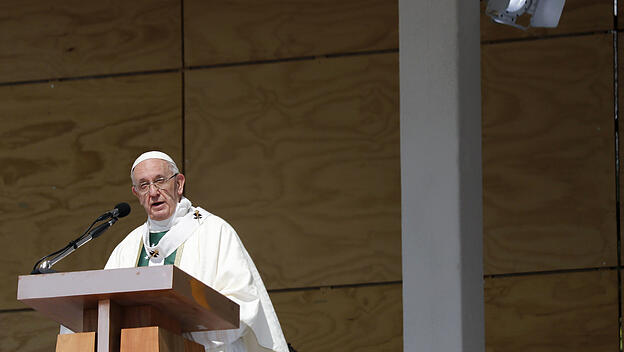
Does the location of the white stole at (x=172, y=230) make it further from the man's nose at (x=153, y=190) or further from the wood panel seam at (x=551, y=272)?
the wood panel seam at (x=551, y=272)

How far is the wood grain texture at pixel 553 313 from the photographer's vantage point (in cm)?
562

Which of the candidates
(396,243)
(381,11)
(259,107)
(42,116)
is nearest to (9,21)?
(42,116)

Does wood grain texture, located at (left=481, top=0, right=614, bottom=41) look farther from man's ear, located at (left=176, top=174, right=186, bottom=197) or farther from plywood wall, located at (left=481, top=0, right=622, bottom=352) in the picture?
man's ear, located at (left=176, top=174, right=186, bottom=197)

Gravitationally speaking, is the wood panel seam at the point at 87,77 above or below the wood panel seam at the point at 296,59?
below

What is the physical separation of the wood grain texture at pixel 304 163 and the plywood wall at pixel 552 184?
517 mm

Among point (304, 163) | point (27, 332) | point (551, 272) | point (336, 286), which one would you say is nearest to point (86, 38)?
point (304, 163)

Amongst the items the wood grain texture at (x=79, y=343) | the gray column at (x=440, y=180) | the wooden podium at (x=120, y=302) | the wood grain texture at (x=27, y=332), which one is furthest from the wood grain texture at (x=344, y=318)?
the wood grain texture at (x=79, y=343)

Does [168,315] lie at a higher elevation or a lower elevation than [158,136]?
lower

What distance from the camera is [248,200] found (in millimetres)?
6070

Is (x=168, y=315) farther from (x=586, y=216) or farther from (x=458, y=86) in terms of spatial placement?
(x=586, y=216)

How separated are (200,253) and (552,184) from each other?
2202 mm

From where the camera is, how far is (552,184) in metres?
5.78

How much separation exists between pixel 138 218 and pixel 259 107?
858 mm

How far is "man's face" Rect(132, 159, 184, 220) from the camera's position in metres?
4.49
